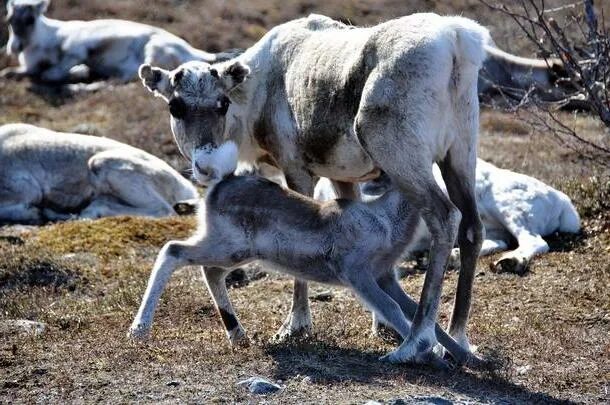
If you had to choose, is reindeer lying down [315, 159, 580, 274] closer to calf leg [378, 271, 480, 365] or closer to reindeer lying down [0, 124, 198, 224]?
calf leg [378, 271, 480, 365]

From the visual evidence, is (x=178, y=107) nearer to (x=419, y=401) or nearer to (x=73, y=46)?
(x=419, y=401)

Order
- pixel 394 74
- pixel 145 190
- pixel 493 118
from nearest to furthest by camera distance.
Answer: pixel 394 74
pixel 145 190
pixel 493 118

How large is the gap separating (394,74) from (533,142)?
10.9 meters

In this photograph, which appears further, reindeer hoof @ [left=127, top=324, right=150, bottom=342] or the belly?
the belly

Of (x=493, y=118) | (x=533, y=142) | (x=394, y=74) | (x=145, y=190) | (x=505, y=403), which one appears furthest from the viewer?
(x=493, y=118)

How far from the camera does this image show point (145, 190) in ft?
50.5

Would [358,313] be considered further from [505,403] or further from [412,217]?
[505,403]

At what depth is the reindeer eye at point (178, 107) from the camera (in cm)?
911

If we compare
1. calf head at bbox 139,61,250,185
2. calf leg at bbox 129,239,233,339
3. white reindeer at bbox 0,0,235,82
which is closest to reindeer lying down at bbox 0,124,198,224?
calf head at bbox 139,61,250,185

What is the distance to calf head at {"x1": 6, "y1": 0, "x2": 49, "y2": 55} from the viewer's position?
25641mm

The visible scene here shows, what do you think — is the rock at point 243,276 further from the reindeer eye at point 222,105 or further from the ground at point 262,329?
the reindeer eye at point 222,105

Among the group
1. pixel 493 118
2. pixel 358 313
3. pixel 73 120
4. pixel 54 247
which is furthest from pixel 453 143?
pixel 73 120

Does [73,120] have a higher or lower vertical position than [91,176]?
lower

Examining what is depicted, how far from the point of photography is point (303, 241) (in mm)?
8125
